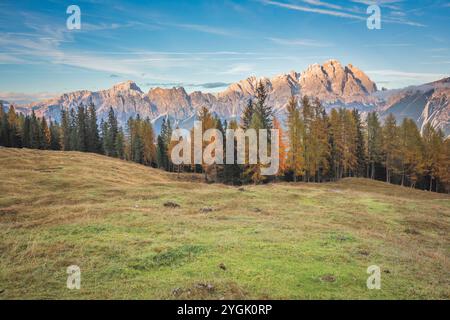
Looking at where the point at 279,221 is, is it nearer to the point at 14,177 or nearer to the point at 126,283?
the point at 126,283

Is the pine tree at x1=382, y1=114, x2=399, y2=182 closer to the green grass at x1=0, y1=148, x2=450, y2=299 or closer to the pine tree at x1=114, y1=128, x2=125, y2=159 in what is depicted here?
the green grass at x1=0, y1=148, x2=450, y2=299

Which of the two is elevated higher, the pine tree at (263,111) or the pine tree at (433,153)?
the pine tree at (263,111)

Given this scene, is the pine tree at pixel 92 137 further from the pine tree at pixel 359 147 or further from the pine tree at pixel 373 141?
the pine tree at pixel 373 141

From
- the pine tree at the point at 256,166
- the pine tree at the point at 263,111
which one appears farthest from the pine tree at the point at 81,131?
the pine tree at the point at 256,166

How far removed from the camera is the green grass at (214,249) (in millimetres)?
12445

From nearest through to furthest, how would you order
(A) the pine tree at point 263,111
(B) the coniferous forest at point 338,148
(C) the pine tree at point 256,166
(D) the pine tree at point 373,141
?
(C) the pine tree at point 256,166, (A) the pine tree at point 263,111, (B) the coniferous forest at point 338,148, (D) the pine tree at point 373,141

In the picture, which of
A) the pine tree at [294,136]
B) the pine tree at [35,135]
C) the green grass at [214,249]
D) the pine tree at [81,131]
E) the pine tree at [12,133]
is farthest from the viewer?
the pine tree at [12,133]

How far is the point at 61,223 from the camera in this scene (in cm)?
2205

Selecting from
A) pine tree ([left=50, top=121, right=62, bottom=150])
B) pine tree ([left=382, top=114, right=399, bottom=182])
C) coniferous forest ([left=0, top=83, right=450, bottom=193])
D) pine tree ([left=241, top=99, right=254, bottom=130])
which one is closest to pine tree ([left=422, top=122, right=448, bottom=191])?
coniferous forest ([left=0, top=83, right=450, bottom=193])

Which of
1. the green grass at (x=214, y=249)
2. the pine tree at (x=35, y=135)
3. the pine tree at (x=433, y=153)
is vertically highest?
the pine tree at (x=35, y=135)

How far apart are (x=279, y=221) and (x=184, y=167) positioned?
256 ft

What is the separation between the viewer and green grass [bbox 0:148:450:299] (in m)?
12.4

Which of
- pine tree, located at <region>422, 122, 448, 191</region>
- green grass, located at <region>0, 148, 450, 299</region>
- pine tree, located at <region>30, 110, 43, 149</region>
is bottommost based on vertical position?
green grass, located at <region>0, 148, 450, 299</region>
